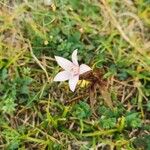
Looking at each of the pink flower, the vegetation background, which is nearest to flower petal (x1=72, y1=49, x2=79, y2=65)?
the pink flower

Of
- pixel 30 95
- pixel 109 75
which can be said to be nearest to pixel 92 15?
pixel 109 75

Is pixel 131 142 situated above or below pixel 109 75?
below

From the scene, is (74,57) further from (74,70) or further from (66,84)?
(66,84)

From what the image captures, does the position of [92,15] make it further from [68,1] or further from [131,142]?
[131,142]

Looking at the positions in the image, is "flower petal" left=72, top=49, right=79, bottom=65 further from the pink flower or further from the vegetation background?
the vegetation background

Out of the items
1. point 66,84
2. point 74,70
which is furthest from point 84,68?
point 66,84

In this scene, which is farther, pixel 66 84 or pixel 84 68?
pixel 66 84
